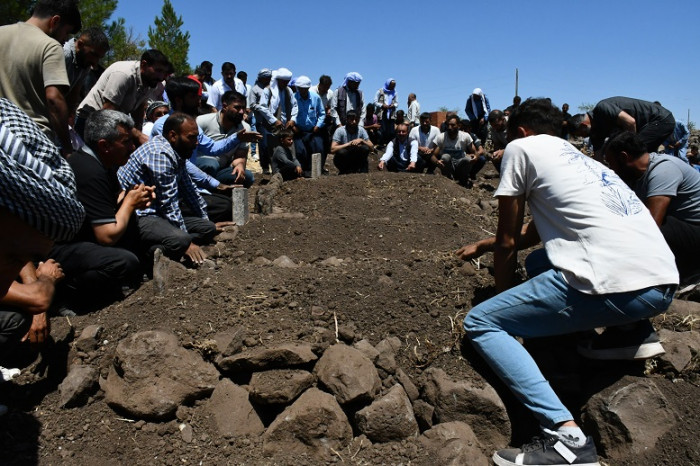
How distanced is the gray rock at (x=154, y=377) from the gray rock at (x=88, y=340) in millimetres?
331

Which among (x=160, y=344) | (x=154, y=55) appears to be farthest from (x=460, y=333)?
(x=154, y=55)

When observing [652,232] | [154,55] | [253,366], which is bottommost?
[253,366]

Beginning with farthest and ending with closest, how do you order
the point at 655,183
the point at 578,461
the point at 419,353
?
1. the point at 655,183
2. the point at 419,353
3. the point at 578,461

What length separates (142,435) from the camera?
3.10 meters

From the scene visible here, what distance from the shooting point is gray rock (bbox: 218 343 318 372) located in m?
3.20

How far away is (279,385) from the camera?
3125 millimetres

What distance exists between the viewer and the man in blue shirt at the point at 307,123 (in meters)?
10.3

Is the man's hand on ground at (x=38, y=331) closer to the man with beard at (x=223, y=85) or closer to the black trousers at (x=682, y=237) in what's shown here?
the black trousers at (x=682, y=237)

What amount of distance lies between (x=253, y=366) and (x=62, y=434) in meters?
1.07

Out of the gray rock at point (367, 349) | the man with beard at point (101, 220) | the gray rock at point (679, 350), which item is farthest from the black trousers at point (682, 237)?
the man with beard at point (101, 220)

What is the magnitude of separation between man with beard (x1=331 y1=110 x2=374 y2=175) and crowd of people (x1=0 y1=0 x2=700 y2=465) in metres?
3.44

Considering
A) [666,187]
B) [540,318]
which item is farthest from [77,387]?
[666,187]

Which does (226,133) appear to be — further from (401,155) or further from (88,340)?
(401,155)

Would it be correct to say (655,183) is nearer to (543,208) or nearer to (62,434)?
(543,208)
